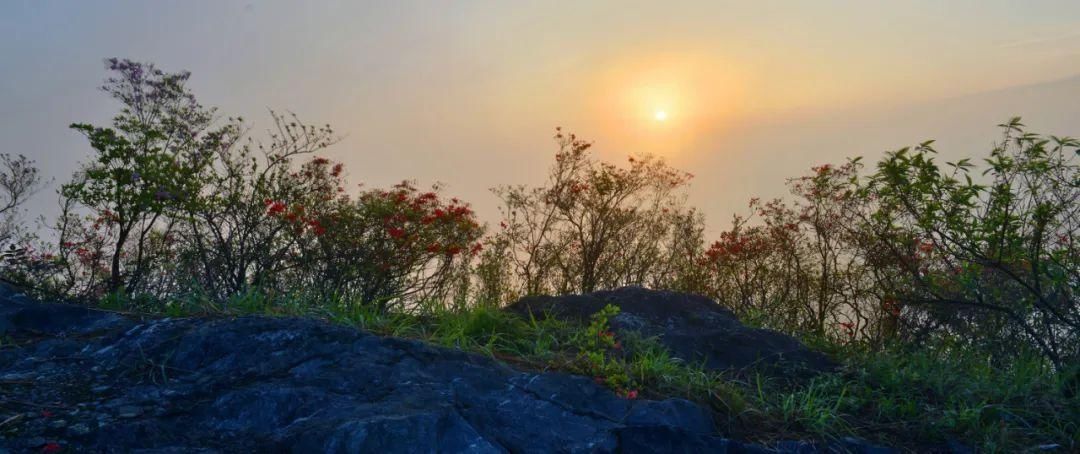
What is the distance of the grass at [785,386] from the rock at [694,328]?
7.5 inches

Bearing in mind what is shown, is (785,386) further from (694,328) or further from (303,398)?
(303,398)

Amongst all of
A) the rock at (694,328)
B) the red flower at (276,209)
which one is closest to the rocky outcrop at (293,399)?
the rock at (694,328)

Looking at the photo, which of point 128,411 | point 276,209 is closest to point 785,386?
point 128,411

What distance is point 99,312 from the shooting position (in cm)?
531

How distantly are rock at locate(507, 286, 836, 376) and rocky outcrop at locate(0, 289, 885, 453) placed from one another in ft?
4.63

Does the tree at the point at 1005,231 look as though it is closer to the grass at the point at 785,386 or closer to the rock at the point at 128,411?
the grass at the point at 785,386

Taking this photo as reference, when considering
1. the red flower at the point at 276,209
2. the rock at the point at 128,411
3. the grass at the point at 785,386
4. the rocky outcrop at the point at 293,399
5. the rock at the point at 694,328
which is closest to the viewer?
the rocky outcrop at the point at 293,399

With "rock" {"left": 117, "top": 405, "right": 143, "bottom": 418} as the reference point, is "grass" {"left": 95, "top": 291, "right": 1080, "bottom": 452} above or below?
above

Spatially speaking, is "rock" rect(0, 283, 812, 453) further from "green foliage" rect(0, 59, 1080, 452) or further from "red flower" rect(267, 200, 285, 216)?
"red flower" rect(267, 200, 285, 216)

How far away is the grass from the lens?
16.0 feet

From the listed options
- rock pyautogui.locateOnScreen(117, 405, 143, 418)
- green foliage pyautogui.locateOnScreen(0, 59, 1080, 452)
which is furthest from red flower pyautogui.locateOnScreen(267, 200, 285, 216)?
rock pyautogui.locateOnScreen(117, 405, 143, 418)

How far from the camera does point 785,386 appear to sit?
18.6 feet

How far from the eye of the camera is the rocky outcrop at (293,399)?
3.69m

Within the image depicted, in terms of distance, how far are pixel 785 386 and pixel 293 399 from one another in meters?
3.28
